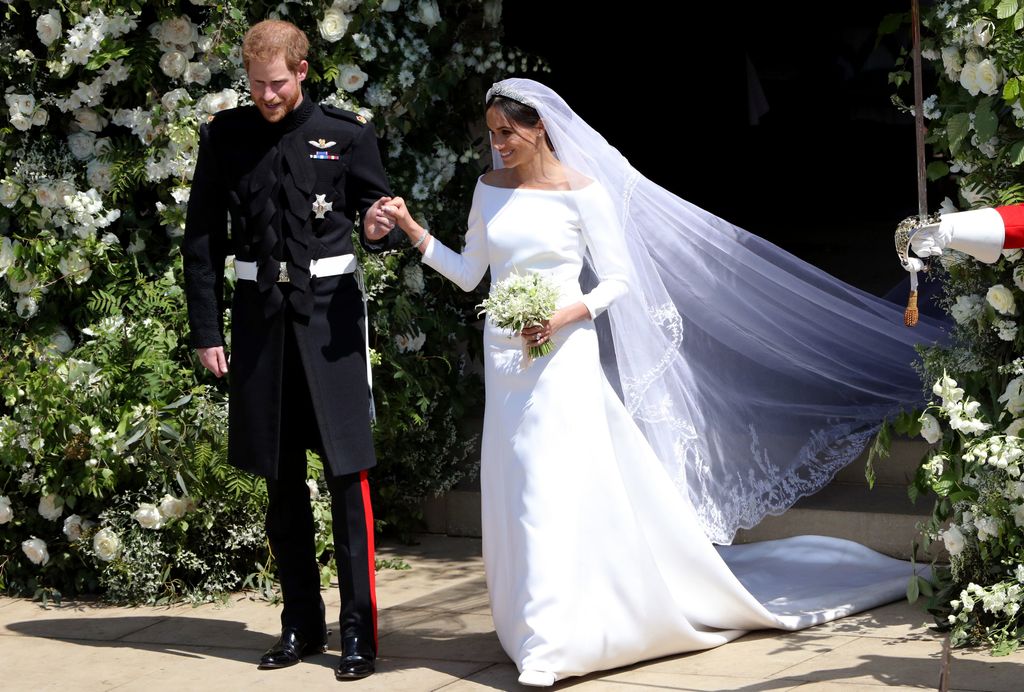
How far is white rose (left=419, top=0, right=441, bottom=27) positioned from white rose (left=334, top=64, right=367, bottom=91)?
0.39 meters

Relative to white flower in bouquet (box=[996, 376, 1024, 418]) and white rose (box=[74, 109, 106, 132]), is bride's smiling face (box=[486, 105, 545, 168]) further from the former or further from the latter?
white rose (box=[74, 109, 106, 132])

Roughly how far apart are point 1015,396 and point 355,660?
87.5 inches

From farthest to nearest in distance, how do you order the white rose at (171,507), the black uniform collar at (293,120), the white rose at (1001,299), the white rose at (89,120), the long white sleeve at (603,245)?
the white rose at (89,120) < the white rose at (171,507) < the black uniform collar at (293,120) < the long white sleeve at (603,245) < the white rose at (1001,299)

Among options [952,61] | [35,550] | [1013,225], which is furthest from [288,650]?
[952,61]

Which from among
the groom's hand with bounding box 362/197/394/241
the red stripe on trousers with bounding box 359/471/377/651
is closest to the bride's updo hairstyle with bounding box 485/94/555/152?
the groom's hand with bounding box 362/197/394/241

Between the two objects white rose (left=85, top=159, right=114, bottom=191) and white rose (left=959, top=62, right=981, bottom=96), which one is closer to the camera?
white rose (left=959, top=62, right=981, bottom=96)

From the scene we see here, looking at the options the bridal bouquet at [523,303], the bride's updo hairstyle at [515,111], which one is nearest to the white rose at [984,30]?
the bride's updo hairstyle at [515,111]

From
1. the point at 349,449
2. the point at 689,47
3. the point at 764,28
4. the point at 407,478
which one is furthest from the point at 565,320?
the point at 764,28

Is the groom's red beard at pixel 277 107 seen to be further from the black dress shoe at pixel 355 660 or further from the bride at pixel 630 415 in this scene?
the black dress shoe at pixel 355 660

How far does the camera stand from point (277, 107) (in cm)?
469

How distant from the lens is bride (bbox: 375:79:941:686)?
4570mm

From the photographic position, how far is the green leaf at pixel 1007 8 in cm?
430

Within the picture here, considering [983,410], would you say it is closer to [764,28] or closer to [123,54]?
[123,54]

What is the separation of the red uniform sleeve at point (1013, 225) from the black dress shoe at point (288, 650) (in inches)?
101
